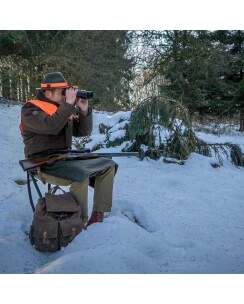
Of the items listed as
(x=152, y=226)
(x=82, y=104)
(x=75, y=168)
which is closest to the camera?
(x=75, y=168)

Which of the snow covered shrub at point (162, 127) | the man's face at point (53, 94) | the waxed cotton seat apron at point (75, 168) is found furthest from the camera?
the snow covered shrub at point (162, 127)

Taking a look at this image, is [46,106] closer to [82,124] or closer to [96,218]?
[82,124]

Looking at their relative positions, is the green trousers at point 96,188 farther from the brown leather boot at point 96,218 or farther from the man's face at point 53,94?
the man's face at point 53,94

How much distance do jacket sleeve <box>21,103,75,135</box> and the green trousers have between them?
0.33 metres

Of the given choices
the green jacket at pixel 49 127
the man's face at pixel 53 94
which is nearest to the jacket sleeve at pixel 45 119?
the green jacket at pixel 49 127

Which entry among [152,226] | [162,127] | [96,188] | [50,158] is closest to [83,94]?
[50,158]

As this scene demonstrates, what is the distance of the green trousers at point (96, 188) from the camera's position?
309cm

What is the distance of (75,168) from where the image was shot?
3.06 m

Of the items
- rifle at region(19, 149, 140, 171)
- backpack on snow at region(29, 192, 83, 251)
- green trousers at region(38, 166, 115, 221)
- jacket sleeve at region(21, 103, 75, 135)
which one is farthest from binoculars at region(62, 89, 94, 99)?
backpack on snow at region(29, 192, 83, 251)

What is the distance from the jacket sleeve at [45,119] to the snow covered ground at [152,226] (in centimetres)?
71

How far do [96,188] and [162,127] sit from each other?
7.63 feet

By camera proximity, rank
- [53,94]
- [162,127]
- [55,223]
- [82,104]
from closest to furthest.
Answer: [55,223], [53,94], [82,104], [162,127]

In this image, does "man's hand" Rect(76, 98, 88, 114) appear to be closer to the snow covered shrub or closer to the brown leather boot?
the brown leather boot

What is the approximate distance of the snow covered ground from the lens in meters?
2.54
